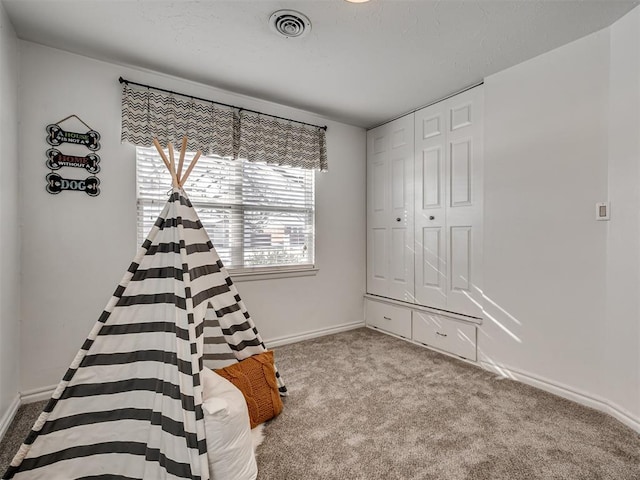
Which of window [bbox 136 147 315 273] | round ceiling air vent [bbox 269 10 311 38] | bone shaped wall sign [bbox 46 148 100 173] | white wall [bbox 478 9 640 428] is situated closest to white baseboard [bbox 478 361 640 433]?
white wall [bbox 478 9 640 428]

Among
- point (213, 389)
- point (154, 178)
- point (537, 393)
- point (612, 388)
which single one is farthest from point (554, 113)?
point (154, 178)

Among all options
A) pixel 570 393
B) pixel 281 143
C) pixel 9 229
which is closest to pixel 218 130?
pixel 281 143

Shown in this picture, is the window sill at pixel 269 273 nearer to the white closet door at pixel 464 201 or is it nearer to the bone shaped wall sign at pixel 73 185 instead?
the bone shaped wall sign at pixel 73 185

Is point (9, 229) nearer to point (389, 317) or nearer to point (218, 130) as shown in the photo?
point (218, 130)

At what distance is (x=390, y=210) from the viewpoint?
12.0 feet

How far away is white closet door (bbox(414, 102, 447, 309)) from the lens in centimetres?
309

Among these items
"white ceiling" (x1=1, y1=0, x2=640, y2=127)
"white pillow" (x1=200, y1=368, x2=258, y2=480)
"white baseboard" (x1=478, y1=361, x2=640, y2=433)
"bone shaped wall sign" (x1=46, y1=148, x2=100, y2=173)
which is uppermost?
"white ceiling" (x1=1, y1=0, x2=640, y2=127)

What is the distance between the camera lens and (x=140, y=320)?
1604mm

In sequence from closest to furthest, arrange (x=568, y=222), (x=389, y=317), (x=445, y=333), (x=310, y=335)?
(x=568, y=222) → (x=445, y=333) → (x=310, y=335) → (x=389, y=317)

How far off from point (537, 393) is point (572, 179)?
4.92ft

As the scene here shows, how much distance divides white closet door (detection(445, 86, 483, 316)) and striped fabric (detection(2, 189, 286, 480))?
224 cm

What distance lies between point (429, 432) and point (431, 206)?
2.01 m

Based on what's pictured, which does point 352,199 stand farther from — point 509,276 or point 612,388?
point 612,388

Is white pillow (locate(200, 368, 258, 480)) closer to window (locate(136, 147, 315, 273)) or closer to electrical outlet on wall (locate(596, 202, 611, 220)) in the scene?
window (locate(136, 147, 315, 273))
